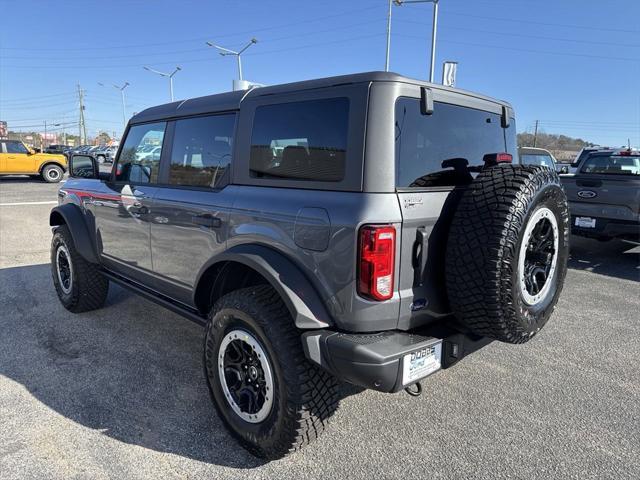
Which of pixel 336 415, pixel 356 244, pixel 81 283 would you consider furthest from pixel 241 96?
pixel 81 283

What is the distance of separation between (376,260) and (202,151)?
5.47 feet

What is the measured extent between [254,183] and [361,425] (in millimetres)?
1608

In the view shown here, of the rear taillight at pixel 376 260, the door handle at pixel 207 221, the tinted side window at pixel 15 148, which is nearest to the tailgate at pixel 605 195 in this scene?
the rear taillight at pixel 376 260

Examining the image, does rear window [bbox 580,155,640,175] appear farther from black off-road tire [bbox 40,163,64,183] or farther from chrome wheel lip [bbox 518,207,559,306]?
black off-road tire [bbox 40,163,64,183]

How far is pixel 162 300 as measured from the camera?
11.4 ft

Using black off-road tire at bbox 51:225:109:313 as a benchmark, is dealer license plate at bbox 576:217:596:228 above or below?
above

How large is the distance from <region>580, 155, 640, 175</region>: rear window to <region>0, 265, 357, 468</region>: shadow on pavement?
691 centimetres

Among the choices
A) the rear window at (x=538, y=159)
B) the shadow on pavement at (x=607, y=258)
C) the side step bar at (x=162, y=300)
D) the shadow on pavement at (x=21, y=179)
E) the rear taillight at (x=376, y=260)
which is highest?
the rear window at (x=538, y=159)

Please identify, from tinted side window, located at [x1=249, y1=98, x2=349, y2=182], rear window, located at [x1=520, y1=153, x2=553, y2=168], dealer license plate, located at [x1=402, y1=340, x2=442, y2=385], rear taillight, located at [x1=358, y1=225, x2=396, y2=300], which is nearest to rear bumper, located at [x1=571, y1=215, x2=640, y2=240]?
rear window, located at [x1=520, y1=153, x2=553, y2=168]

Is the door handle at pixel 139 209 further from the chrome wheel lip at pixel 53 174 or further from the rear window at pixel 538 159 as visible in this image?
the chrome wheel lip at pixel 53 174

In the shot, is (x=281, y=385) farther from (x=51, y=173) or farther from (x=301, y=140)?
(x=51, y=173)

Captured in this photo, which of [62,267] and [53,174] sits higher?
[53,174]

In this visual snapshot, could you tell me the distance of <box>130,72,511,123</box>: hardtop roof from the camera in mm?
2217

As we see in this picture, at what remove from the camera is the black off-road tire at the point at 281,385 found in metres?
2.24
